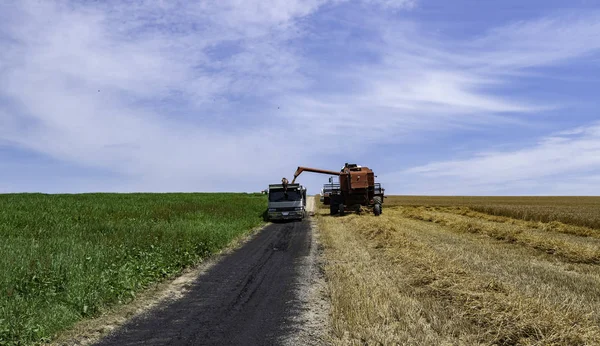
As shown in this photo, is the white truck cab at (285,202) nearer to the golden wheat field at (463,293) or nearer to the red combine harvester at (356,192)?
the red combine harvester at (356,192)

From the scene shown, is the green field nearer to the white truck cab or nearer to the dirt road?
the dirt road

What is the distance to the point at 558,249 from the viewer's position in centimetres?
1400

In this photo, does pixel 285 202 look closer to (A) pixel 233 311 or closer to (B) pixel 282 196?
(B) pixel 282 196

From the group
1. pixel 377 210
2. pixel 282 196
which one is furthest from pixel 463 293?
pixel 377 210

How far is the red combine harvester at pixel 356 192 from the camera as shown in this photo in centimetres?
3108

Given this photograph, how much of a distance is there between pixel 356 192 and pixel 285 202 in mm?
5427

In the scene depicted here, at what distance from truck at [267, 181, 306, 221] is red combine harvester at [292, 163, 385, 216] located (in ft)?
11.4

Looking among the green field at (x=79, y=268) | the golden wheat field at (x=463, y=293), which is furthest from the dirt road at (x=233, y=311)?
the green field at (x=79, y=268)

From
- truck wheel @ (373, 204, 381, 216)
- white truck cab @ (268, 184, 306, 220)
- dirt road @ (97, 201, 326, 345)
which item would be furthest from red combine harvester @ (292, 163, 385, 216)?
dirt road @ (97, 201, 326, 345)

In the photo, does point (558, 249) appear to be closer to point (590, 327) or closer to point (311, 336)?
point (590, 327)

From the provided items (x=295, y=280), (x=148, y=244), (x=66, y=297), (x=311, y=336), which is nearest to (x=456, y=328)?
(x=311, y=336)

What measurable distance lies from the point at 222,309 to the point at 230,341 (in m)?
1.73

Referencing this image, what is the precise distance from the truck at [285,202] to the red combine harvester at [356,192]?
137 inches

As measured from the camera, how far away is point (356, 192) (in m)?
31.3
